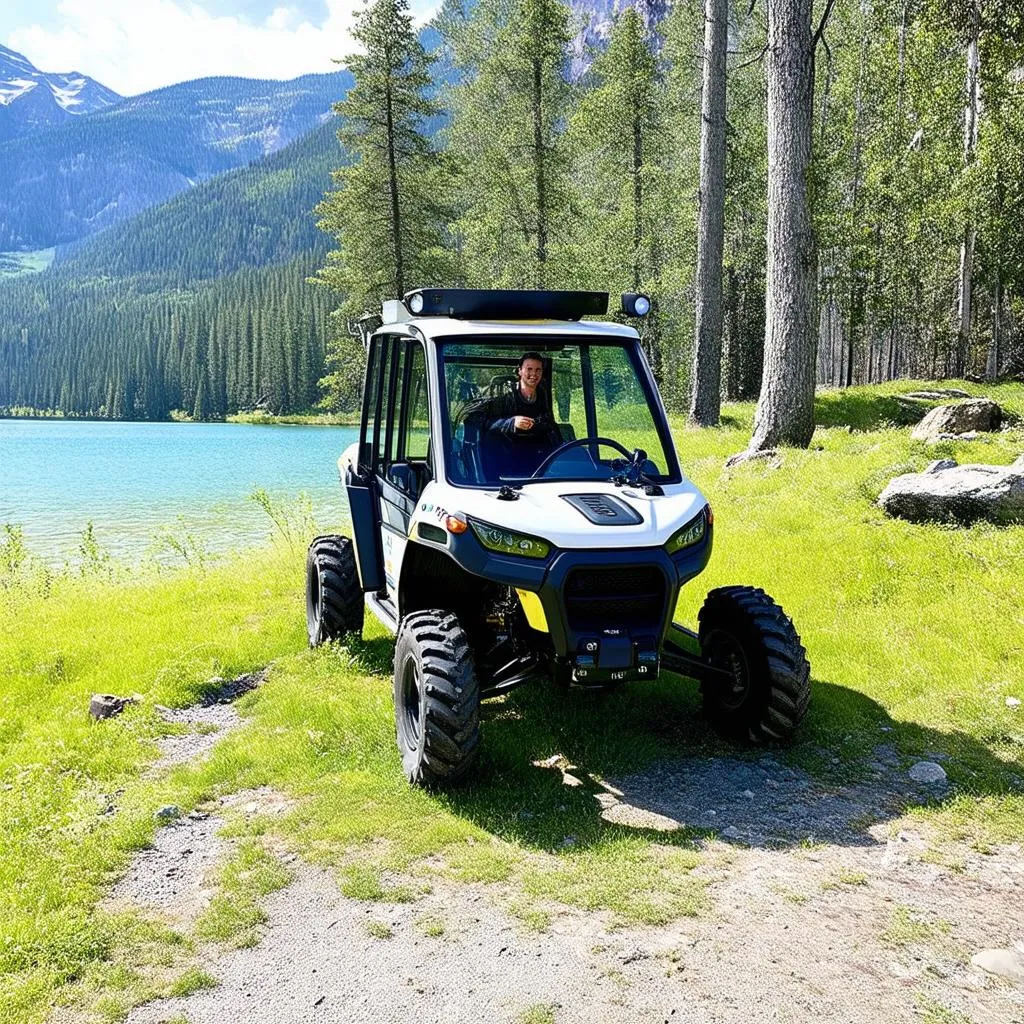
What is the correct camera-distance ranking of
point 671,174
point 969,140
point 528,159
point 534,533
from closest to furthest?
point 534,533 → point 969,140 → point 671,174 → point 528,159

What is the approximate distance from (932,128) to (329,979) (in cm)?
3612

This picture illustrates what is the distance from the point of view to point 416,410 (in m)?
6.47

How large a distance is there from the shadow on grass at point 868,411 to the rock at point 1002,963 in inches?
630

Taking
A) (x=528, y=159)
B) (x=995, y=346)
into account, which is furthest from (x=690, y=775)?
(x=528, y=159)

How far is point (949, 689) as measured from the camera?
21.4ft

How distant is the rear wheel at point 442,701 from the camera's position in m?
5.00

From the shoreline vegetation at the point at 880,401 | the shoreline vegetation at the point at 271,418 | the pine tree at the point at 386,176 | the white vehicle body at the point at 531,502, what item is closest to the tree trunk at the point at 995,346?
the shoreline vegetation at the point at 880,401

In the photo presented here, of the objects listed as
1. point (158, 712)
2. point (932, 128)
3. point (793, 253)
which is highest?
point (932, 128)

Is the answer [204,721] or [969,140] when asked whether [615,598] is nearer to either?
[204,721]

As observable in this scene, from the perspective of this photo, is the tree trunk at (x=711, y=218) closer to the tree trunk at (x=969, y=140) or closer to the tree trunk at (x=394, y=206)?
the tree trunk at (x=969, y=140)

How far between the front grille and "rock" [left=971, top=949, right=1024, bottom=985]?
219cm

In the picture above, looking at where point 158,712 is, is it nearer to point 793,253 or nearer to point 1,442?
point 793,253

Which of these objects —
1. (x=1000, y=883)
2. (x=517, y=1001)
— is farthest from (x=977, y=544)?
(x=517, y=1001)

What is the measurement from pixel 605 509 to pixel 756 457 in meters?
8.93
